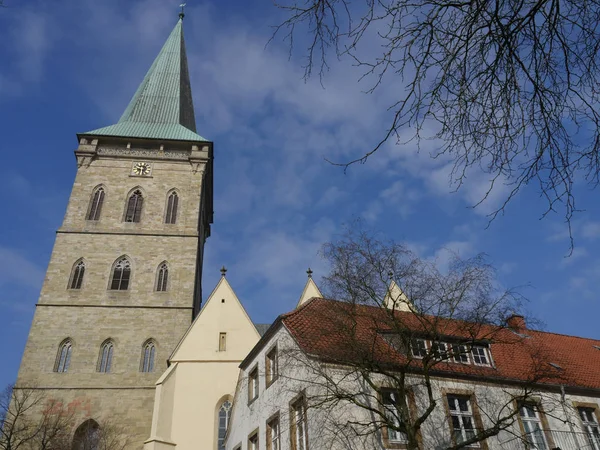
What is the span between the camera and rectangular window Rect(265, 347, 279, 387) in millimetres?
14173

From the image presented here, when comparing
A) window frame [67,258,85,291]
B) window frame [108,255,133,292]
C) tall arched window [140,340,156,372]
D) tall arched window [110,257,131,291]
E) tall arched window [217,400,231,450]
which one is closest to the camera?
tall arched window [217,400,231,450]

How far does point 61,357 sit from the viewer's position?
25844mm

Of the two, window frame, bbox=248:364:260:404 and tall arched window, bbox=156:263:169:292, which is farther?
tall arched window, bbox=156:263:169:292

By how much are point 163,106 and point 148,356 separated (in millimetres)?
19158

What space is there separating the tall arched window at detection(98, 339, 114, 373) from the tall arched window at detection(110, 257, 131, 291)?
316cm

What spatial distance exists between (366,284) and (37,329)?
21.6 metres

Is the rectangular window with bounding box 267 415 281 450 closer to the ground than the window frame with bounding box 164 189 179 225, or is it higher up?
closer to the ground

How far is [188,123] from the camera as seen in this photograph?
1531 inches

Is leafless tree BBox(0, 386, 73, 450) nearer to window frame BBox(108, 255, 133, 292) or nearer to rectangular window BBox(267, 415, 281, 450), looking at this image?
window frame BBox(108, 255, 133, 292)

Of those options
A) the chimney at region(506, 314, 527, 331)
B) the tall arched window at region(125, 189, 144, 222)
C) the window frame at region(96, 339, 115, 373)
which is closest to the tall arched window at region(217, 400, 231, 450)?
the window frame at region(96, 339, 115, 373)

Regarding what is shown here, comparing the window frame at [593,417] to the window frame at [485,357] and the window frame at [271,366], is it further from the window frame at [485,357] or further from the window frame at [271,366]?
the window frame at [271,366]

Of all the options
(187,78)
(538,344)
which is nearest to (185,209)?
(187,78)

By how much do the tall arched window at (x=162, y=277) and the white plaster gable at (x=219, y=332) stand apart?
226 inches

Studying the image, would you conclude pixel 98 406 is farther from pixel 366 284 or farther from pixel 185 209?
pixel 366 284
